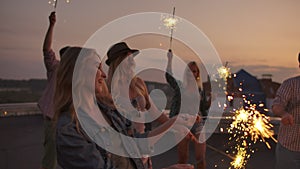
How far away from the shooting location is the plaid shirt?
333cm

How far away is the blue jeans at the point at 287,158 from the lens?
131 inches

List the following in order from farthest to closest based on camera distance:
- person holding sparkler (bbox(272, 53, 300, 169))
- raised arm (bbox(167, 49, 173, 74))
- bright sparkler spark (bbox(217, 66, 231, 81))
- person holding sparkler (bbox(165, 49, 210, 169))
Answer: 1. bright sparkler spark (bbox(217, 66, 231, 81))
2. raised arm (bbox(167, 49, 173, 74))
3. person holding sparkler (bbox(165, 49, 210, 169))
4. person holding sparkler (bbox(272, 53, 300, 169))

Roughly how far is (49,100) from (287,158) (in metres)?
2.22

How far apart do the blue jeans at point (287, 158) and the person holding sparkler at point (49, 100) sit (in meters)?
1.98

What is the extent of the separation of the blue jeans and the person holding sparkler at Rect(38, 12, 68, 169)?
1.98 metres

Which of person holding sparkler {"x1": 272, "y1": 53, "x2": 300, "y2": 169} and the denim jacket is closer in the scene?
the denim jacket

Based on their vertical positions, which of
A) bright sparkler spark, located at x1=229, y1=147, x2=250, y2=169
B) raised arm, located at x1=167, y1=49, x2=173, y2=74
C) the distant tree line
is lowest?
bright sparkler spark, located at x1=229, y1=147, x2=250, y2=169

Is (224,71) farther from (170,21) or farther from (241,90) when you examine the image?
(170,21)

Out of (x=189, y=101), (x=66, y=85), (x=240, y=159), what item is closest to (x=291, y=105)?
(x=189, y=101)

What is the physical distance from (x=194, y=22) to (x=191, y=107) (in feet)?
8.69

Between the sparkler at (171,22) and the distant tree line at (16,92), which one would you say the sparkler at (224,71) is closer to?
the sparkler at (171,22)

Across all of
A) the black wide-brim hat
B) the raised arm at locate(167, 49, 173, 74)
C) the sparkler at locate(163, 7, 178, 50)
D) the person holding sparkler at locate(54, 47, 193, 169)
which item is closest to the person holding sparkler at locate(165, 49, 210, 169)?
the raised arm at locate(167, 49, 173, 74)

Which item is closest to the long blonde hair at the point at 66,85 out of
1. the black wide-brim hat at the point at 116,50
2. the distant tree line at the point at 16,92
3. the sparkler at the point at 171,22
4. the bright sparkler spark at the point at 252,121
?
the black wide-brim hat at the point at 116,50

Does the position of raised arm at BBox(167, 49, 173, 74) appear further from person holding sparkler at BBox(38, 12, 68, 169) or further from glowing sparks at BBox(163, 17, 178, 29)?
person holding sparkler at BBox(38, 12, 68, 169)
